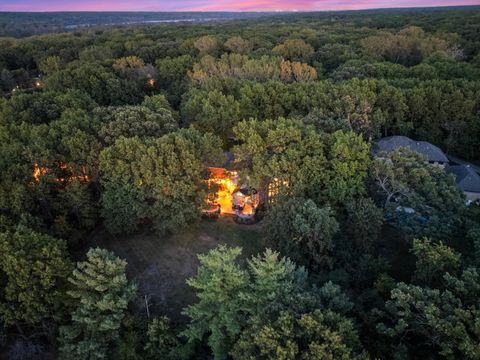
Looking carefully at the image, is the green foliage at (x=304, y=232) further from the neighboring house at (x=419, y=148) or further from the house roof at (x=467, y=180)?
the neighboring house at (x=419, y=148)

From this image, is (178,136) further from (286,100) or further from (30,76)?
(30,76)

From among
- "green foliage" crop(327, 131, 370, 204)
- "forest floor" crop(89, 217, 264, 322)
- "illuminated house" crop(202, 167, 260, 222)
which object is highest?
"green foliage" crop(327, 131, 370, 204)

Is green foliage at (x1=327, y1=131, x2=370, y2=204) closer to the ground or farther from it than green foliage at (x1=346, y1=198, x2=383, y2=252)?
farther from it

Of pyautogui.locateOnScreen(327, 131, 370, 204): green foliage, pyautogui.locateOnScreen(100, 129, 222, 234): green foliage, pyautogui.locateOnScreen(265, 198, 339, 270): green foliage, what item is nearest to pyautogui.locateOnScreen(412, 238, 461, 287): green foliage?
pyautogui.locateOnScreen(265, 198, 339, 270): green foliage

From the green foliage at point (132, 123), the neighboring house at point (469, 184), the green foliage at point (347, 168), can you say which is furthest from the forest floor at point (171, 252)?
the neighboring house at point (469, 184)

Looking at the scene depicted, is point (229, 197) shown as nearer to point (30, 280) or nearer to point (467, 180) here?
point (30, 280)

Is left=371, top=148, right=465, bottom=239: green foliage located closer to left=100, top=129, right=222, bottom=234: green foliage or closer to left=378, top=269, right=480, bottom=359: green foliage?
left=378, top=269, right=480, bottom=359: green foliage
